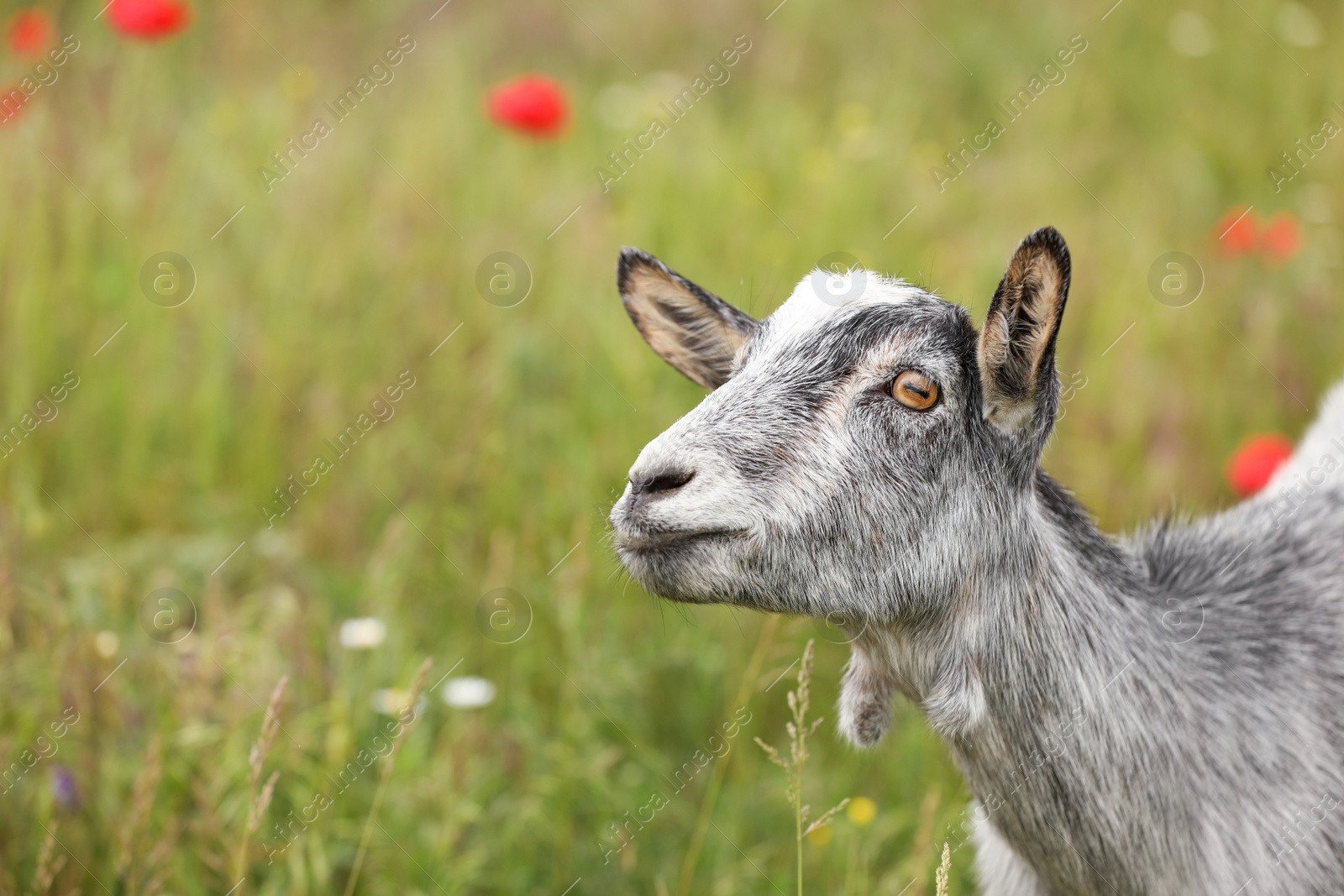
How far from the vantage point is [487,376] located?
15.6ft

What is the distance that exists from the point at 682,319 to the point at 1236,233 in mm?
3298

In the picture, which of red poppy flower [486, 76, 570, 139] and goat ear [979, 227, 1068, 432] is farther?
red poppy flower [486, 76, 570, 139]

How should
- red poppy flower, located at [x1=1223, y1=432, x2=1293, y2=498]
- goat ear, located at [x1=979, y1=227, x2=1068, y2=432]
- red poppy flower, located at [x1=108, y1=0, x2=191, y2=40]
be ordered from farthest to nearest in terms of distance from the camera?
red poppy flower, located at [x1=108, y1=0, x2=191, y2=40] < red poppy flower, located at [x1=1223, y1=432, x2=1293, y2=498] < goat ear, located at [x1=979, y1=227, x2=1068, y2=432]

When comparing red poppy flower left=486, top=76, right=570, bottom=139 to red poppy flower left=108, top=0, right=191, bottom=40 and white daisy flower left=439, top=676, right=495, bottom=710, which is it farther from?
white daisy flower left=439, top=676, right=495, bottom=710

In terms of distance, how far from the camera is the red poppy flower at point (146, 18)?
4570mm

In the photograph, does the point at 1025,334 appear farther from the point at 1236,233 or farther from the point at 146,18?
the point at 146,18

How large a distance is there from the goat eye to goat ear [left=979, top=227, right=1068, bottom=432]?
→ 0.09 meters

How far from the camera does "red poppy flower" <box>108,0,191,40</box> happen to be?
457cm

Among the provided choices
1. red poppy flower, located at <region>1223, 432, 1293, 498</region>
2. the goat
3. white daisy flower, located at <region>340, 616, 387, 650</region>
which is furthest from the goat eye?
red poppy flower, located at <region>1223, 432, 1293, 498</region>

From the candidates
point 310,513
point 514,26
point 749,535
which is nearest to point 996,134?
point 514,26

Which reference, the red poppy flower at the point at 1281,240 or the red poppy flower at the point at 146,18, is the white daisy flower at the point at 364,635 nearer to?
the red poppy flower at the point at 146,18

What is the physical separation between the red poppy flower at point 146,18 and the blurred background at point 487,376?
1 cm

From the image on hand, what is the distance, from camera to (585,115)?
7.04 m

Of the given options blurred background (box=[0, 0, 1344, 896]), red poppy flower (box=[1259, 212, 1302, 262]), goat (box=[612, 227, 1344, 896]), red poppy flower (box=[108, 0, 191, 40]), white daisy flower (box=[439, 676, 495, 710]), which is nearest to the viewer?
goat (box=[612, 227, 1344, 896])
